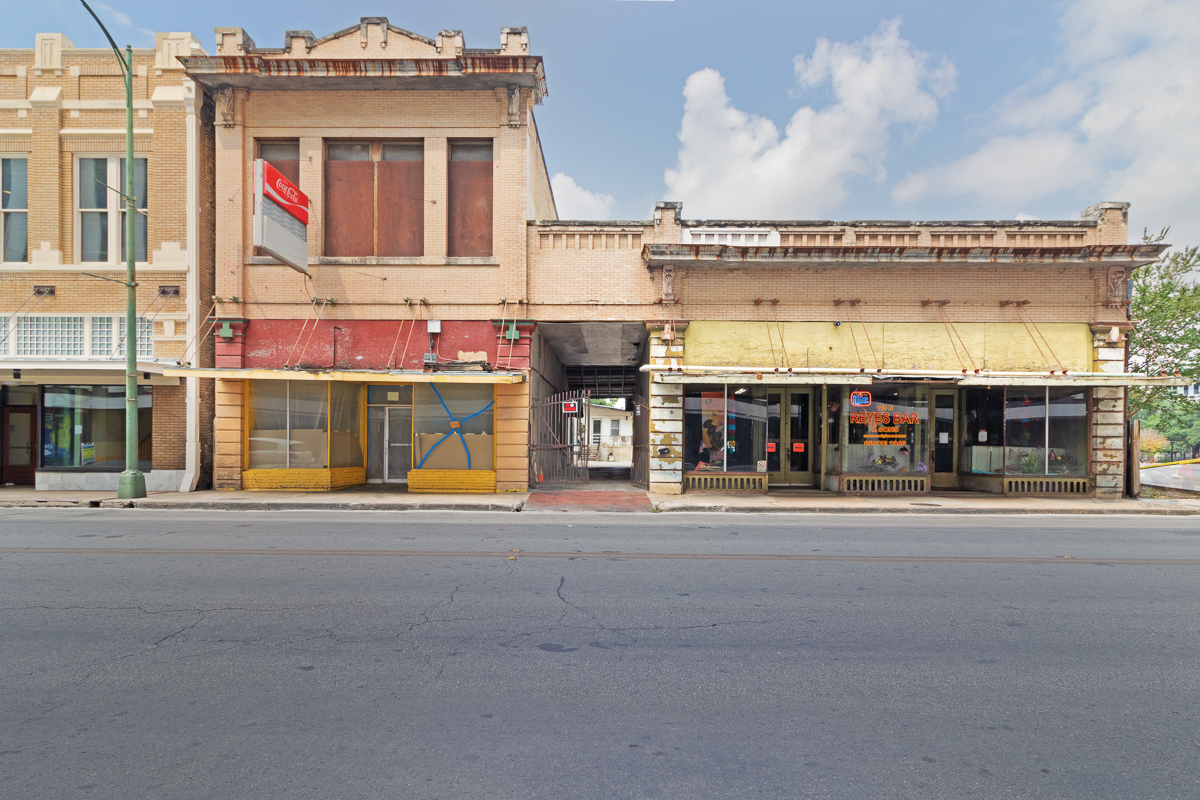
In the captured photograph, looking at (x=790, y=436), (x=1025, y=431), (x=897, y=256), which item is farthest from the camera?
(x=790, y=436)

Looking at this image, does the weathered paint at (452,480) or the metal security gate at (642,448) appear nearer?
the weathered paint at (452,480)

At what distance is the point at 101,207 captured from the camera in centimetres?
1592

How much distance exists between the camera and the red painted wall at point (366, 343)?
15.7 meters

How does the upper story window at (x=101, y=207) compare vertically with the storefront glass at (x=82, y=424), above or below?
above

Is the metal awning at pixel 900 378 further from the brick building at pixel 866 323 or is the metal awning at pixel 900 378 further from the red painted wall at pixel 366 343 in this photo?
the red painted wall at pixel 366 343

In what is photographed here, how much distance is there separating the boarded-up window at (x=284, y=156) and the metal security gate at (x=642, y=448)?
35.1ft

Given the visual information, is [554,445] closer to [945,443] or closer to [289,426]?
[289,426]

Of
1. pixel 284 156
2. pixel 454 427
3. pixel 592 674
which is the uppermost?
pixel 284 156

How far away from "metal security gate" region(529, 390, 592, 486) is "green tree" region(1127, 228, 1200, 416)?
1523 cm

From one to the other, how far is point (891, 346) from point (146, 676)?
15.5m

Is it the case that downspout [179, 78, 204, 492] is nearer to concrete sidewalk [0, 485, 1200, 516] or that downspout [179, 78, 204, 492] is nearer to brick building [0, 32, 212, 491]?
brick building [0, 32, 212, 491]

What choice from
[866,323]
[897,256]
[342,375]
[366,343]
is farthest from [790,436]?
[342,375]

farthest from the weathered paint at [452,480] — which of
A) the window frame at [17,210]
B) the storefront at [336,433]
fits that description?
the window frame at [17,210]

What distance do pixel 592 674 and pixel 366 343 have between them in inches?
518
